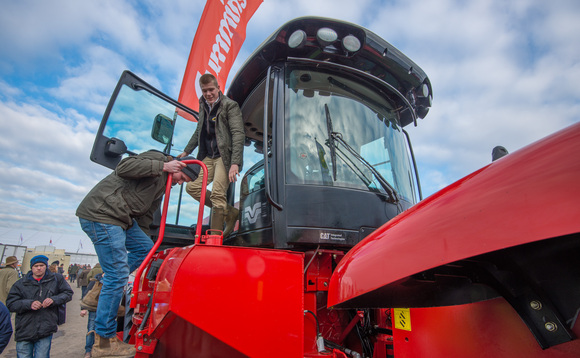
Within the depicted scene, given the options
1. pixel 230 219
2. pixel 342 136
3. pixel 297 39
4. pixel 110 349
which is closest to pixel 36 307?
pixel 110 349

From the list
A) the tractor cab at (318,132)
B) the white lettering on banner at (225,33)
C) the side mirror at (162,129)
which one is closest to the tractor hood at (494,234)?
the tractor cab at (318,132)

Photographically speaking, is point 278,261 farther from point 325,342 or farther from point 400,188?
point 400,188

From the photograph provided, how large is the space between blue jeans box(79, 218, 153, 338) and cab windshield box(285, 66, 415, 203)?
1531 mm

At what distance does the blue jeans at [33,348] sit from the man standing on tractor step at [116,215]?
250cm

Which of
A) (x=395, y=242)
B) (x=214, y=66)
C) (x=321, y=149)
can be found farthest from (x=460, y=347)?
(x=214, y=66)

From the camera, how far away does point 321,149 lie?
7.88 ft

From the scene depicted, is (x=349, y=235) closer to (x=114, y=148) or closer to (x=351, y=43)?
(x=351, y=43)

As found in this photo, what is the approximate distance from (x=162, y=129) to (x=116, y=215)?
3.94 ft

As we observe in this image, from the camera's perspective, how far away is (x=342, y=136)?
96.8 inches

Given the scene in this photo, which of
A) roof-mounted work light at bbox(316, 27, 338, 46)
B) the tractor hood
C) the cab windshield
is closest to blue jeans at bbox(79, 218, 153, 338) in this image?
the cab windshield

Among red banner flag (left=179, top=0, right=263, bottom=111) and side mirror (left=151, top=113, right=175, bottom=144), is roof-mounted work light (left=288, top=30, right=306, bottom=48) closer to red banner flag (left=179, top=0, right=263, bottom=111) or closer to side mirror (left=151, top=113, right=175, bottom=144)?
side mirror (left=151, top=113, right=175, bottom=144)

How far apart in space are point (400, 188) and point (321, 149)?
33.3 inches

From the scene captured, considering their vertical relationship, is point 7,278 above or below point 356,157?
below

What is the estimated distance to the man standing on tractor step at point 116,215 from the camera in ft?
7.84
